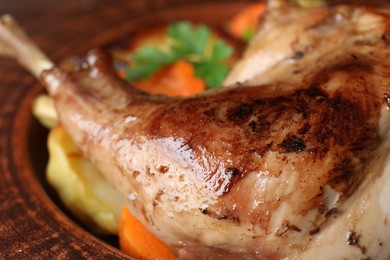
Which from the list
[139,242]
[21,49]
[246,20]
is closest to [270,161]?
[139,242]

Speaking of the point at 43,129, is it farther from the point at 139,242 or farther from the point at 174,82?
the point at 139,242

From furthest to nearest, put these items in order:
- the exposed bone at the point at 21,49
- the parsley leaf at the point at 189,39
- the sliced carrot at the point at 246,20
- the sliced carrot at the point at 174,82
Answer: the sliced carrot at the point at 246,20 < the parsley leaf at the point at 189,39 < the sliced carrot at the point at 174,82 < the exposed bone at the point at 21,49

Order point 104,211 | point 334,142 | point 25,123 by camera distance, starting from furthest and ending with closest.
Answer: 1. point 25,123
2. point 104,211
3. point 334,142

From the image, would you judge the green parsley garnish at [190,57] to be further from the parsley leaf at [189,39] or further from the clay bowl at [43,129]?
the clay bowl at [43,129]

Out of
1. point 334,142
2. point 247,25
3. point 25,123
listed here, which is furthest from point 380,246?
point 247,25

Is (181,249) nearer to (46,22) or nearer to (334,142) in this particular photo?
(334,142)

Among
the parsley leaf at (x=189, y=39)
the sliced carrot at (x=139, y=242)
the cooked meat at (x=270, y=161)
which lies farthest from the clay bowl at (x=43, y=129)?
the parsley leaf at (x=189, y=39)

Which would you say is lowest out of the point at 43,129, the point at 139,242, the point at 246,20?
the point at 139,242
